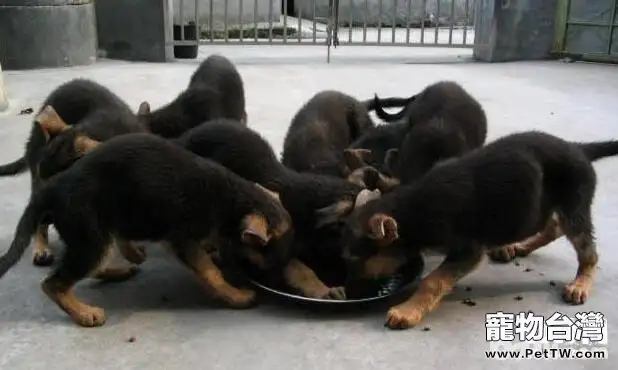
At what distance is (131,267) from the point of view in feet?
13.0

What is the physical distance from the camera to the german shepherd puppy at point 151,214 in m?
3.27

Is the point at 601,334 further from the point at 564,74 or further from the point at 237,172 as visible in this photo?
the point at 564,74

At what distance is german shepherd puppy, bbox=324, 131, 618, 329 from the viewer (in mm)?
3443

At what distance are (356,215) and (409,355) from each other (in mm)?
738

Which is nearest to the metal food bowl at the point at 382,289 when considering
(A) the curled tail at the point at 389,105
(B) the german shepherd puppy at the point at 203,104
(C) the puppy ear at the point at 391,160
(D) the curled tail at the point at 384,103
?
(C) the puppy ear at the point at 391,160

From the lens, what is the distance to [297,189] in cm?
378

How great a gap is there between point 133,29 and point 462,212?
28.8 feet

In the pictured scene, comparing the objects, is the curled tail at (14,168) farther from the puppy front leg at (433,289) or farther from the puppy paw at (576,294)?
the puppy paw at (576,294)

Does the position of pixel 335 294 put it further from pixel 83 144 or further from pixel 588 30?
pixel 588 30

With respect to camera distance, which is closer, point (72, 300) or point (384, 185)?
point (72, 300)

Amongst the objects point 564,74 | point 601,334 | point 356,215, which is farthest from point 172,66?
point 601,334

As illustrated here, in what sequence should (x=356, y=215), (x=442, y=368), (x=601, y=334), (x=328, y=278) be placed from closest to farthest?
(x=442, y=368)
(x=601, y=334)
(x=356, y=215)
(x=328, y=278)

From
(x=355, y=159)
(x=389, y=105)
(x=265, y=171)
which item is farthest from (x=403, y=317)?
(x=389, y=105)

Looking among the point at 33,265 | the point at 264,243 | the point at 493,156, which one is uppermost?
the point at 493,156
